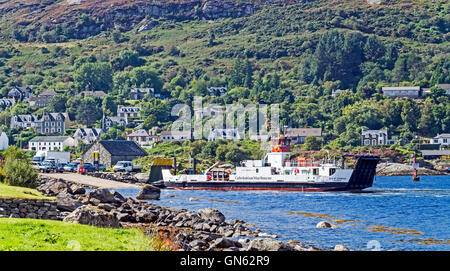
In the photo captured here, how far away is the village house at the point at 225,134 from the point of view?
451 feet

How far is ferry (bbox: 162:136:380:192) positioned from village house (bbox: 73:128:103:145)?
73.7 m

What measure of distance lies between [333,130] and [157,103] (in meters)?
49.3

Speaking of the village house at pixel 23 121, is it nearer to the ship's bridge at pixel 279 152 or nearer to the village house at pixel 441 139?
the village house at pixel 441 139

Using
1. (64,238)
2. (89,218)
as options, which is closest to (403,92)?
(89,218)

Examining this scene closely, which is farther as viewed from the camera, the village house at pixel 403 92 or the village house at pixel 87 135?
the village house at pixel 403 92

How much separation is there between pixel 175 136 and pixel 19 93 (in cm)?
6652

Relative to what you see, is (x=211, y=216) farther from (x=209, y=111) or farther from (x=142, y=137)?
(x=209, y=111)

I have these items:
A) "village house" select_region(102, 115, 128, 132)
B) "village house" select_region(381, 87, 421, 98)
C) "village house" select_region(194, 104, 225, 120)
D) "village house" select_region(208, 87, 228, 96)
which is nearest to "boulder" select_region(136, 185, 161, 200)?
"village house" select_region(194, 104, 225, 120)

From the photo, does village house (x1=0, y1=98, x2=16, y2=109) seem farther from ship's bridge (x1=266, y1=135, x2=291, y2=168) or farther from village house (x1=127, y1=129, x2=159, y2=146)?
ship's bridge (x1=266, y1=135, x2=291, y2=168)

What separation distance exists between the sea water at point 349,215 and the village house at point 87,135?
8068cm

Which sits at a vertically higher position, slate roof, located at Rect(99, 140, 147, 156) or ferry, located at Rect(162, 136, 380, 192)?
slate roof, located at Rect(99, 140, 147, 156)

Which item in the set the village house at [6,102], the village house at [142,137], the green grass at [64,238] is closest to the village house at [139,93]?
the village house at [6,102]

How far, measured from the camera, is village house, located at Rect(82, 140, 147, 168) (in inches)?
4587

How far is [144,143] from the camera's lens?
487ft
